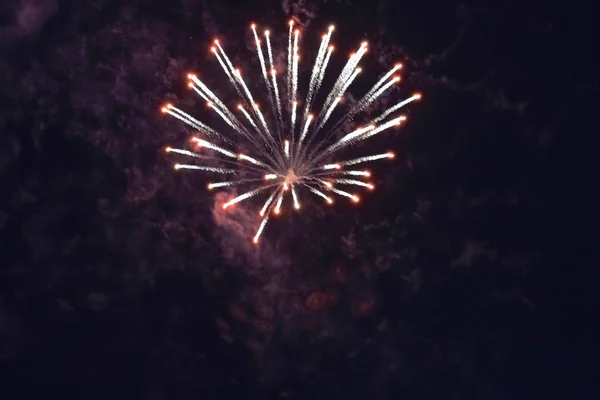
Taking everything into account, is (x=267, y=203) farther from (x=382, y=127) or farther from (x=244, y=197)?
(x=382, y=127)

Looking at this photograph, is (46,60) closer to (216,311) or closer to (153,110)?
(153,110)

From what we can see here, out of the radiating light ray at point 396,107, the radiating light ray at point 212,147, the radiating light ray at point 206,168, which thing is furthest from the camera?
the radiating light ray at point 396,107

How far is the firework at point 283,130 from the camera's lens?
10619 cm

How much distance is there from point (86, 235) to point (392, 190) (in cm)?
4862

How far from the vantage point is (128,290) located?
11056 cm

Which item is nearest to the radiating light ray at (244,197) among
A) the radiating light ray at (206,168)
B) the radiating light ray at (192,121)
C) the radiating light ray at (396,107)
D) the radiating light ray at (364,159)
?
the radiating light ray at (206,168)

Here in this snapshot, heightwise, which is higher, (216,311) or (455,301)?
(455,301)

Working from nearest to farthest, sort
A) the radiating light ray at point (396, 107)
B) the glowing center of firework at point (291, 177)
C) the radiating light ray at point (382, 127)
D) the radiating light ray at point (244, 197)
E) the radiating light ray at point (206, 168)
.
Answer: the glowing center of firework at point (291, 177) < the radiating light ray at point (244, 197) < the radiating light ray at point (206, 168) < the radiating light ray at point (382, 127) < the radiating light ray at point (396, 107)

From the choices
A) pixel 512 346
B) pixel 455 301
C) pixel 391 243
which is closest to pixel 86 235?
pixel 391 243

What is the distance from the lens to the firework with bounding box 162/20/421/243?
106188mm

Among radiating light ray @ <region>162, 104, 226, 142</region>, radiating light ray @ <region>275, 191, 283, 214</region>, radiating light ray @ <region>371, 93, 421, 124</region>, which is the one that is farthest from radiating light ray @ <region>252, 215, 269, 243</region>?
radiating light ray @ <region>371, 93, 421, 124</region>

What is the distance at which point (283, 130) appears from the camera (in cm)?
10944

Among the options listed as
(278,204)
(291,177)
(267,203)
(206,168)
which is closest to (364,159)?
(278,204)

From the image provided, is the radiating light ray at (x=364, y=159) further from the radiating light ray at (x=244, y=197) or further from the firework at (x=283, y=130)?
the radiating light ray at (x=244, y=197)
